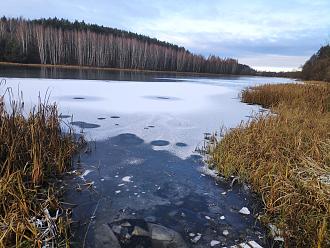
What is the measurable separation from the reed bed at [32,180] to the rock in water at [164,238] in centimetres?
83

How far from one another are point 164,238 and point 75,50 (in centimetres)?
5434

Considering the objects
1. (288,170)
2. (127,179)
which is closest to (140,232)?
(127,179)

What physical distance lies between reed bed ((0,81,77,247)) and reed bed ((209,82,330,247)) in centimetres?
217

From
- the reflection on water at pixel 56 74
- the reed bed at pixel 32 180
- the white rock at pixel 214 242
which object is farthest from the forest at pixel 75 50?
the white rock at pixel 214 242

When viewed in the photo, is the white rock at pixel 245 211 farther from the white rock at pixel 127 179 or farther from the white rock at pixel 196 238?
the white rock at pixel 127 179

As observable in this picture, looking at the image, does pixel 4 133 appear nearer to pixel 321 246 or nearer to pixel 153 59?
pixel 321 246

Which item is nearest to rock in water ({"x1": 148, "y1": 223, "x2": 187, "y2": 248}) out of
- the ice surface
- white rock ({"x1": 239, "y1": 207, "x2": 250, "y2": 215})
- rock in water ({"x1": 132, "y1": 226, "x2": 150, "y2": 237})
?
rock in water ({"x1": 132, "y1": 226, "x2": 150, "y2": 237})

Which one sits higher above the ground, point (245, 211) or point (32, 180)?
point (32, 180)

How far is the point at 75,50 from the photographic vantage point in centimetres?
5322

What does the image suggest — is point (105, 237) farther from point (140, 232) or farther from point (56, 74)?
point (56, 74)

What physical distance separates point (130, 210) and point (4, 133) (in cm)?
198

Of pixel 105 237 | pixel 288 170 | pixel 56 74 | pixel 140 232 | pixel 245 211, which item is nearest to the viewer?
pixel 105 237

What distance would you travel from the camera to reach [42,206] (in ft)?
10.2

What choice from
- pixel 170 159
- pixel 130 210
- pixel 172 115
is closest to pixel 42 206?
pixel 130 210
